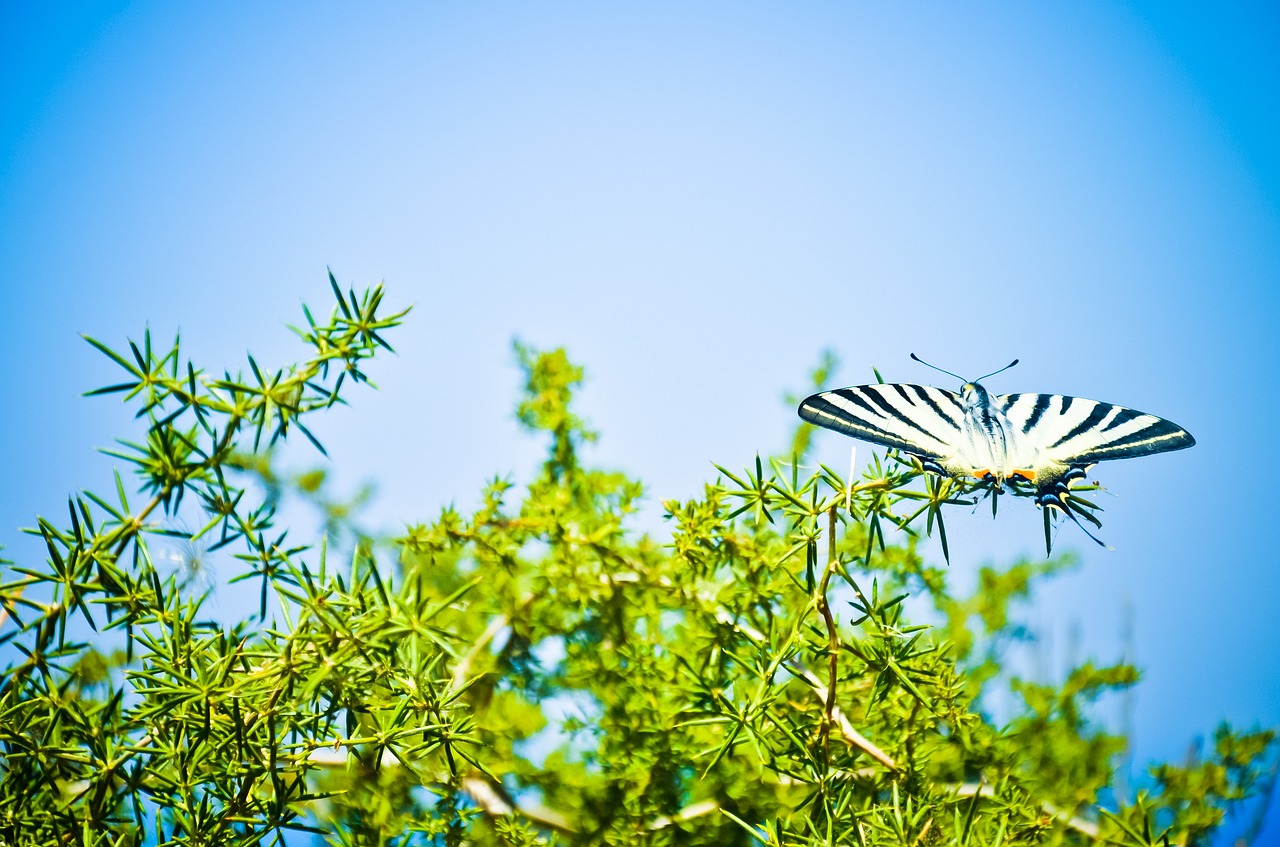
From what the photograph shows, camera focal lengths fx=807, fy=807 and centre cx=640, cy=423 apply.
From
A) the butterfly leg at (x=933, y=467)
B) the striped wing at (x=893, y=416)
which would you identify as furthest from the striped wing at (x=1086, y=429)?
the butterfly leg at (x=933, y=467)

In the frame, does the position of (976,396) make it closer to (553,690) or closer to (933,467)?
(933,467)

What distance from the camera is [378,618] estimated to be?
0.99 metres

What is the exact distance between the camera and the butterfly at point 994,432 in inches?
43.6

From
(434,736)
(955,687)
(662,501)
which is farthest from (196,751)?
(955,687)

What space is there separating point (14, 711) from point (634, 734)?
100 centimetres

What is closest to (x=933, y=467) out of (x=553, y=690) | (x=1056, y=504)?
(x=1056, y=504)

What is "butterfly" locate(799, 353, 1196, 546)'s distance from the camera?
3.63 feet

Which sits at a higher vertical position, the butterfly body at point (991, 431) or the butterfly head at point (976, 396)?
the butterfly head at point (976, 396)

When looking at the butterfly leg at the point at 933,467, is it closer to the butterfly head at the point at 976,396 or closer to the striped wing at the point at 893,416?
the striped wing at the point at 893,416

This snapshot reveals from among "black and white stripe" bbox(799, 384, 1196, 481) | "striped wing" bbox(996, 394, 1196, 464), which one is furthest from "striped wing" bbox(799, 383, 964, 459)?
"striped wing" bbox(996, 394, 1196, 464)

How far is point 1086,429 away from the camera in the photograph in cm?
129

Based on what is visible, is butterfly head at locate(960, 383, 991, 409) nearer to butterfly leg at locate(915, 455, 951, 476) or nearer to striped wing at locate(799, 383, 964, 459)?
striped wing at locate(799, 383, 964, 459)

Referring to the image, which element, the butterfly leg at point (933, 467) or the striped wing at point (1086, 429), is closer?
the butterfly leg at point (933, 467)

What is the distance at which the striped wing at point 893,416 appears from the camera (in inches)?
44.7
